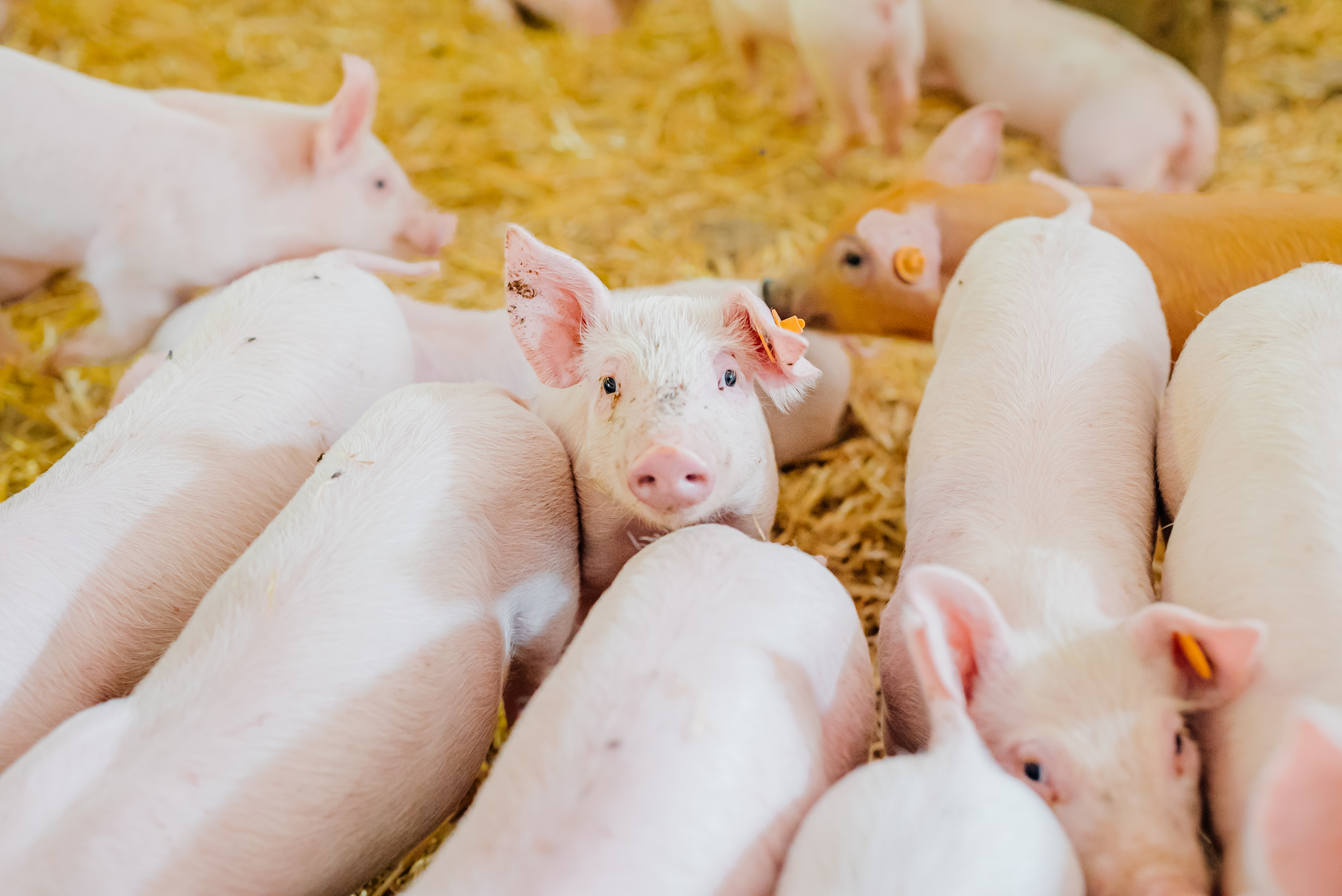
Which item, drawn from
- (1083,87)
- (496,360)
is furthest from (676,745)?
(1083,87)

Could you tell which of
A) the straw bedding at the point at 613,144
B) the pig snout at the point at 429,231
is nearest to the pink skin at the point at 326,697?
the straw bedding at the point at 613,144

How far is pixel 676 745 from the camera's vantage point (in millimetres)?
1211

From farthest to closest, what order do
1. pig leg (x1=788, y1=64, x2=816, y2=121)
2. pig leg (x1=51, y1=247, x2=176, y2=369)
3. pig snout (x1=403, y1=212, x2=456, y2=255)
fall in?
1. pig leg (x1=788, y1=64, x2=816, y2=121)
2. pig snout (x1=403, y1=212, x2=456, y2=255)
3. pig leg (x1=51, y1=247, x2=176, y2=369)

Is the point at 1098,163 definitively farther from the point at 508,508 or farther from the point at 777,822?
the point at 777,822

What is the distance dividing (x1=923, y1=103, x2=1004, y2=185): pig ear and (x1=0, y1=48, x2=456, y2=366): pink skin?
1.84 m

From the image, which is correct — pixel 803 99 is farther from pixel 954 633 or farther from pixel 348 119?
pixel 954 633

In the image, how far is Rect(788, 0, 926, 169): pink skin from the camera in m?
3.71

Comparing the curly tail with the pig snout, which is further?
the pig snout

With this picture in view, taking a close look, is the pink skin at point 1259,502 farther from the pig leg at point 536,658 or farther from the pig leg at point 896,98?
the pig leg at point 896,98

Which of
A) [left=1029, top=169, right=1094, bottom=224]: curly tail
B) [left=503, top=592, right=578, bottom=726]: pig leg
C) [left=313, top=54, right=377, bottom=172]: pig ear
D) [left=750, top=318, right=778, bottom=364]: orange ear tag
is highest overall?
[left=313, top=54, right=377, bottom=172]: pig ear

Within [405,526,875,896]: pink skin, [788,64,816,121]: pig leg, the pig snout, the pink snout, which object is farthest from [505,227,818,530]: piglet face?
[788,64,816,121]: pig leg

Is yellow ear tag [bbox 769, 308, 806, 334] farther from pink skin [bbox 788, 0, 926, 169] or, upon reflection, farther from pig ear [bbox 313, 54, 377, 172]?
pink skin [bbox 788, 0, 926, 169]

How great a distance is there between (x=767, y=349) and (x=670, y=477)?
1.14ft

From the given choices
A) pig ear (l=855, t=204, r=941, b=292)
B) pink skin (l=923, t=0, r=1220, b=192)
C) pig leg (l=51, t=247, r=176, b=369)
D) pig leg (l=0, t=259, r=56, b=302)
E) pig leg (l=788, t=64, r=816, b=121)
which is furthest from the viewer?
pig leg (l=788, t=64, r=816, b=121)
